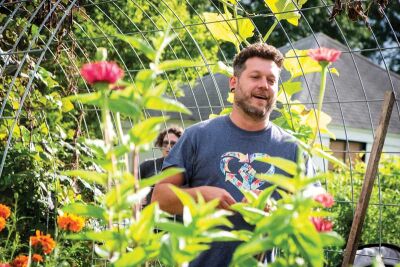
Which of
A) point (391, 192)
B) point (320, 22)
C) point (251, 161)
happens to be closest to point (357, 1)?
point (251, 161)

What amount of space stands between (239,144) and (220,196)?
2.05 feet

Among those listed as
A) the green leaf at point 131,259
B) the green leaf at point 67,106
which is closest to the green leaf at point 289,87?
the green leaf at point 67,106

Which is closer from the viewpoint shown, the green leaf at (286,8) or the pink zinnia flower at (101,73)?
the pink zinnia flower at (101,73)

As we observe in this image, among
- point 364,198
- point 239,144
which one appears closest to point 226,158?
point 239,144

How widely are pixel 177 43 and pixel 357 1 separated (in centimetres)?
1065

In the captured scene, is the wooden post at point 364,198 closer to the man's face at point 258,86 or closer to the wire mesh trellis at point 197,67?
the man's face at point 258,86

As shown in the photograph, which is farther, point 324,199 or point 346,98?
point 346,98

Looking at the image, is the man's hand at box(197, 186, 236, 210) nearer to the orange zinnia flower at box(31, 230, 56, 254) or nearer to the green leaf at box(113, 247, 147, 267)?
the green leaf at box(113, 247, 147, 267)

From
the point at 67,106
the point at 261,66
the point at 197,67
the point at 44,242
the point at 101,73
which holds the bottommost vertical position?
the point at 44,242

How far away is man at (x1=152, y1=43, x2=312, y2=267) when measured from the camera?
2266 mm

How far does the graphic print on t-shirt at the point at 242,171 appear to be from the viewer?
7.56 ft

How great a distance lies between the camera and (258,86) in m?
2.23

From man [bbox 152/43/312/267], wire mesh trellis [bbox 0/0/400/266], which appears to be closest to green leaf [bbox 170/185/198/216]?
man [bbox 152/43/312/267]

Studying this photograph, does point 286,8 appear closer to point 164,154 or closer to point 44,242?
point 44,242
